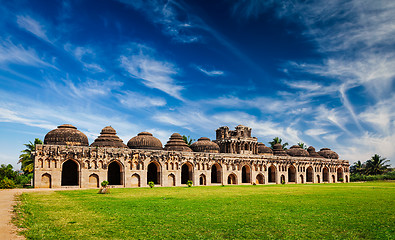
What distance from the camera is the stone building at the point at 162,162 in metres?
45.6

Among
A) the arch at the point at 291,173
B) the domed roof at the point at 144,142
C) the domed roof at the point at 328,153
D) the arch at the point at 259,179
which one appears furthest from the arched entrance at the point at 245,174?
the domed roof at the point at 328,153

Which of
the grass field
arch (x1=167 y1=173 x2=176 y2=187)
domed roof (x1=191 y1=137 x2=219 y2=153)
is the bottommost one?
arch (x1=167 y1=173 x2=176 y2=187)

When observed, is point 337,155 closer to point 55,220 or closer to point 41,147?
point 41,147

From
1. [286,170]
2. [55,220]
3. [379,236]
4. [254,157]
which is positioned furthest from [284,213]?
[286,170]

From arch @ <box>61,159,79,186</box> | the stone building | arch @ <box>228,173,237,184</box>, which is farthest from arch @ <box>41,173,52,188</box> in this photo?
arch @ <box>228,173,237,184</box>

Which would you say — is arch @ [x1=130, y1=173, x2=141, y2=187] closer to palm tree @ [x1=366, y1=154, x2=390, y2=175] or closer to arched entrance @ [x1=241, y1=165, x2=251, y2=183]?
arched entrance @ [x1=241, y1=165, x2=251, y2=183]

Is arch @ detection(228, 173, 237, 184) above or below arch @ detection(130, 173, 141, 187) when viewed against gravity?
below

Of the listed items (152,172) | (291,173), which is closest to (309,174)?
(291,173)

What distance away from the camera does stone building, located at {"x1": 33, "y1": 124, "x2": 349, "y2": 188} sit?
1796 inches

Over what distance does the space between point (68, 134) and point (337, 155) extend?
71546mm

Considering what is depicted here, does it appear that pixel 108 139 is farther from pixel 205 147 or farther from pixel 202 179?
pixel 205 147

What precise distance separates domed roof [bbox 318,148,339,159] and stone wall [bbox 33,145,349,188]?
30.7 ft

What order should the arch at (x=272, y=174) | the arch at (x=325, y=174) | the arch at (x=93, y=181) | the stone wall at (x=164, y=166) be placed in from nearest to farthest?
1. the stone wall at (x=164, y=166)
2. the arch at (x=93, y=181)
3. the arch at (x=272, y=174)
4. the arch at (x=325, y=174)

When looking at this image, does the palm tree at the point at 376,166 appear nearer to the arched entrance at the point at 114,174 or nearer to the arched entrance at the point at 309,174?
the arched entrance at the point at 309,174
